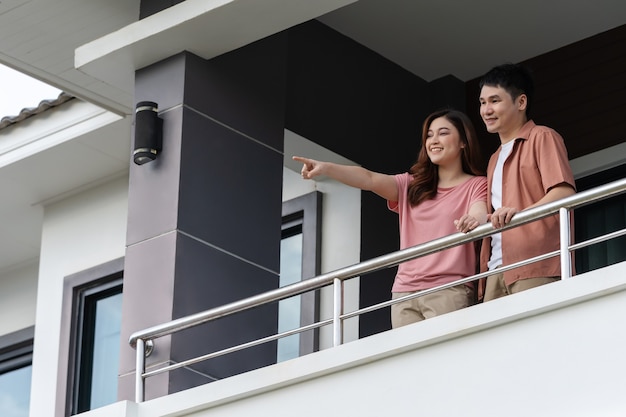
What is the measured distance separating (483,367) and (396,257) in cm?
77

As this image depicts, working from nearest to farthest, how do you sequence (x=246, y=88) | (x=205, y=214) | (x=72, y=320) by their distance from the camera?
1. (x=205, y=214)
2. (x=246, y=88)
3. (x=72, y=320)

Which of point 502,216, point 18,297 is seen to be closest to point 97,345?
point 18,297

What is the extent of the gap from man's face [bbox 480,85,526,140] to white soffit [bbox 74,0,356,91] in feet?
5.06

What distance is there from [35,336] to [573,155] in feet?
15.0

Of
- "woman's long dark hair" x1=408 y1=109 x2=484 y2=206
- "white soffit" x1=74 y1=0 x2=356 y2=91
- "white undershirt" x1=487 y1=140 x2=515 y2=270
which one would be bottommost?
"white undershirt" x1=487 y1=140 x2=515 y2=270

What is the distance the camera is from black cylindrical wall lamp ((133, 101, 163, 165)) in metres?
9.47

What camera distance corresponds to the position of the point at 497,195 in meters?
7.82

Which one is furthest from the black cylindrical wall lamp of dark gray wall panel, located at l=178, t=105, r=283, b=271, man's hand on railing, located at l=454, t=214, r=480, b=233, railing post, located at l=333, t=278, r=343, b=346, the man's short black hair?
man's hand on railing, located at l=454, t=214, r=480, b=233

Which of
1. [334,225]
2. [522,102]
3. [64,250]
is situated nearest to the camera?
[522,102]

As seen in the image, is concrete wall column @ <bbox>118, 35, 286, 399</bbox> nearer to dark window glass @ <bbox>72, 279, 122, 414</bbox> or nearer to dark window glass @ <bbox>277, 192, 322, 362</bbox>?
dark window glass @ <bbox>277, 192, 322, 362</bbox>

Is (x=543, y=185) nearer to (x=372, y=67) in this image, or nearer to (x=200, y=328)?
(x=200, y=328)

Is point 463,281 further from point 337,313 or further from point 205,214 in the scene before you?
point 205,214

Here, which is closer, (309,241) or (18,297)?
(309,241)

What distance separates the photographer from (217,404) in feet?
26.0
